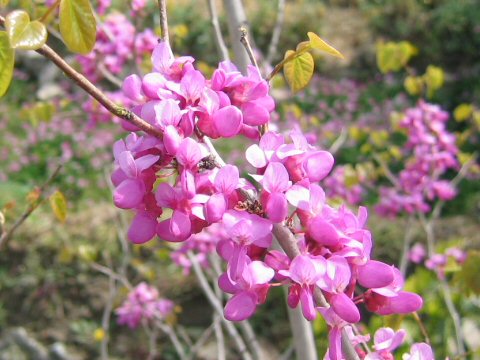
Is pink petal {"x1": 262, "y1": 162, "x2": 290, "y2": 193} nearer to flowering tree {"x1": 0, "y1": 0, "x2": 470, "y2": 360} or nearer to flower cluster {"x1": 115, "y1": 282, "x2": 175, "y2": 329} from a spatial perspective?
flowering tree {"x1": 0, "y1": 0, "x2": 470, "y2": 360}

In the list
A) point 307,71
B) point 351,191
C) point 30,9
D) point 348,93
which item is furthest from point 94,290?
point 348,93

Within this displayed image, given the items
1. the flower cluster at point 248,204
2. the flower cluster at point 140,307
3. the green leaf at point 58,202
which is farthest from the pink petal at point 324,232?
the flower cluster at point 140,307

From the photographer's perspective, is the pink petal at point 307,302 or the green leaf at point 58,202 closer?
the pink petal at point 307,302

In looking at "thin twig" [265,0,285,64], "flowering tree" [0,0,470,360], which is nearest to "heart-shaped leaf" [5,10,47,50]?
"flowering tree" [0,0,470,360]

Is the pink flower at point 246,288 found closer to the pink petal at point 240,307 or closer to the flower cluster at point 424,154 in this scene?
the pink petal at point 240,307

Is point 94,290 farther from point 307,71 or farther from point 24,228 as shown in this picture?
point 307,71

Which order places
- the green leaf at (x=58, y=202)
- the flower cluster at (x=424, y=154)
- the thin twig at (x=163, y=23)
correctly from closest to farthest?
the thin twig at (x=163, y=23)
the green leaf at (x=58, y=202)
the flower cluster at (x=424, y=154)

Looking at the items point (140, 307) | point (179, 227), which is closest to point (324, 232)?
point (179, 227)
